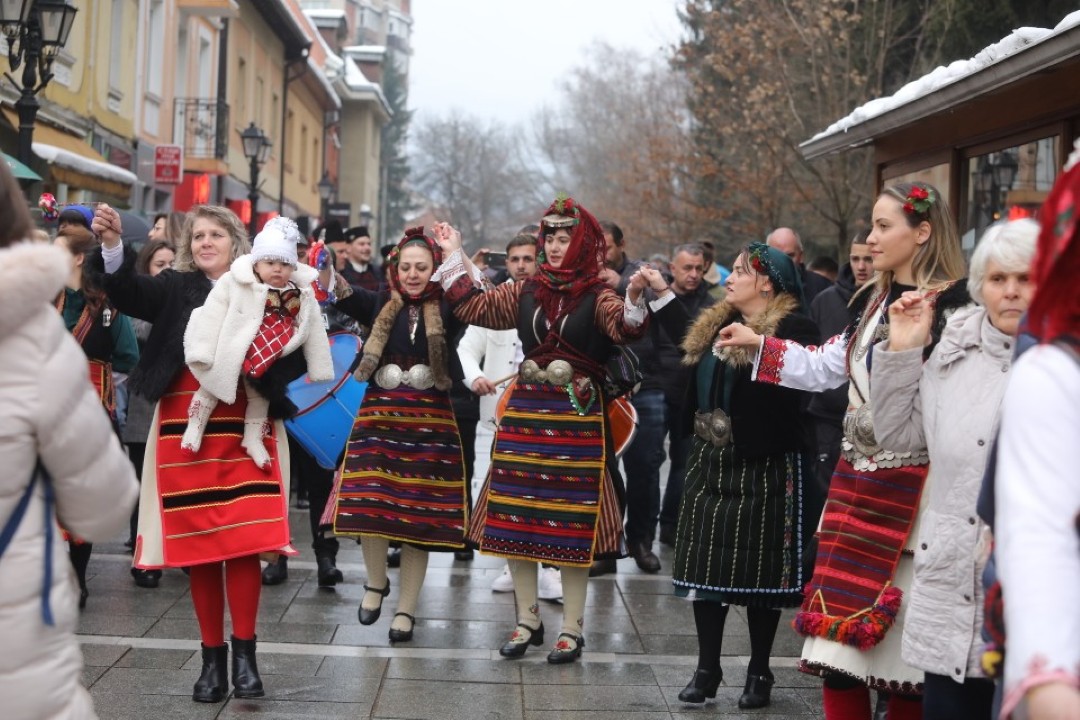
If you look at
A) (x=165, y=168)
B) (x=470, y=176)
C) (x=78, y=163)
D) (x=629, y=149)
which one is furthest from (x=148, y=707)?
(x=470, y=176)

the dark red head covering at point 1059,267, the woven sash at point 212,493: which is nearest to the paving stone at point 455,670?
the woven sash at point 212,493

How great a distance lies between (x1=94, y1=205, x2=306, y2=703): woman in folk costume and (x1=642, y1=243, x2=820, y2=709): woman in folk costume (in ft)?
5.48

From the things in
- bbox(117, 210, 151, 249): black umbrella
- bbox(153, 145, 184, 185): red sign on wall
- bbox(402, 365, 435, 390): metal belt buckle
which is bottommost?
bbox(402, 365, 435, 390): metal belt buckle

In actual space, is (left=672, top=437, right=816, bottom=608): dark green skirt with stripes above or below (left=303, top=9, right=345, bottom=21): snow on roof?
below

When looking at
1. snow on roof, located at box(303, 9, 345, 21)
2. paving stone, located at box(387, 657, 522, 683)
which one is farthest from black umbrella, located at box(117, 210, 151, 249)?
snow on roof, located at box(303, 9, 345, 21)

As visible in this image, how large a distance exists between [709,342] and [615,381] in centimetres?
96

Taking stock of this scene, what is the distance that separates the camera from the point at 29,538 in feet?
10.4

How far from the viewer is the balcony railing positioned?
2575cm

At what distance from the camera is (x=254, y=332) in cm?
612

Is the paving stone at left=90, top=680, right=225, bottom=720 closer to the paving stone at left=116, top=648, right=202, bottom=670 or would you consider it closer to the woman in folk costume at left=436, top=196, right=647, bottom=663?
the paving stone at left=116, top=648, right=202, bottom=670

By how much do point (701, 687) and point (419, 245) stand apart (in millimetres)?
2549

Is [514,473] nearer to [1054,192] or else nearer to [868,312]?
[868,312]

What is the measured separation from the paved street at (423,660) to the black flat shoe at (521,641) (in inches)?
1.9

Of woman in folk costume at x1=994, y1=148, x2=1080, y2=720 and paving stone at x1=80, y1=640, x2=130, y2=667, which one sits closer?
woman in folk costume at x1=994, y1=148, x2=1080, y2=720
